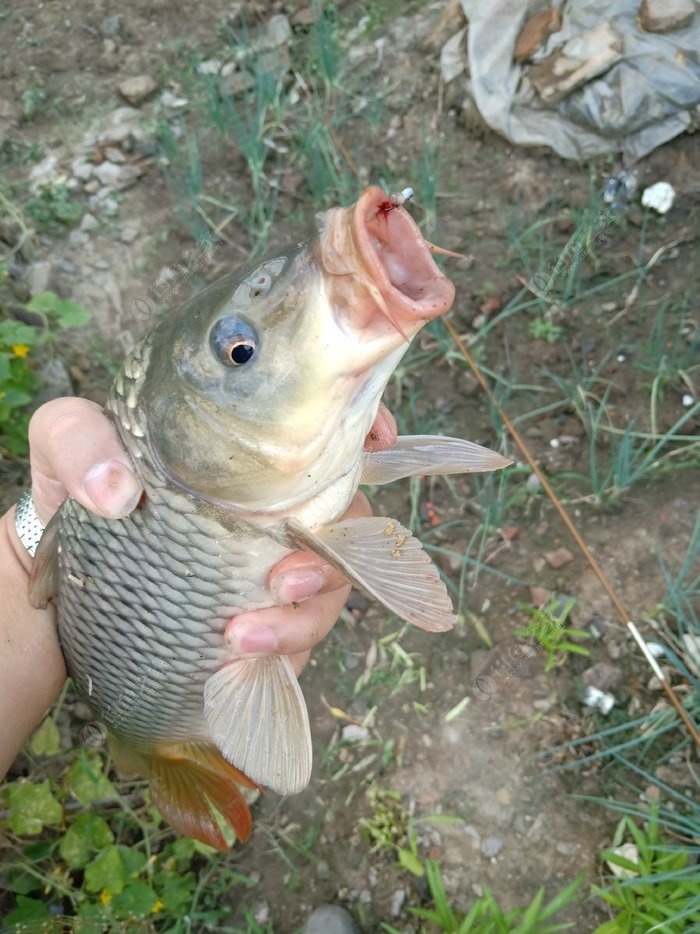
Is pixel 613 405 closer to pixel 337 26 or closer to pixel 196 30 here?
pixel 337 26

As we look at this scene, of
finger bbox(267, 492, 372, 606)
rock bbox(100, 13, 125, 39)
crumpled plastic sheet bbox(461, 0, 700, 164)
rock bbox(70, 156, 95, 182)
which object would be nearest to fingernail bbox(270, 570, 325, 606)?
finger bbox(267, 492, 372, 606)

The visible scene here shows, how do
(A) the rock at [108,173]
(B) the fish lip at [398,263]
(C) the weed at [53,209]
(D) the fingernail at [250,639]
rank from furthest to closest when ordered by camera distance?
(A) the rock at [108,173]
(C) the weed at [53,209]
(D) the fingernail at [250,639]
(B) the fish lip at [398,263]

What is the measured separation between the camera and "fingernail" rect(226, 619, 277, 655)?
4.16 feet

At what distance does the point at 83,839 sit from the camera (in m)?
1.87

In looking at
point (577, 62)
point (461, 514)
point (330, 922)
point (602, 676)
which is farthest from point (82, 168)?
point (330, 922)

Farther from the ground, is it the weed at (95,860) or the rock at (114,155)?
the rock at (114,155)

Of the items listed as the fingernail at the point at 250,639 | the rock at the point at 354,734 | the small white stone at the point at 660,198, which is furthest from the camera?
the small white stone at the point at 660,198

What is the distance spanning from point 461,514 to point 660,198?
1.23 metres

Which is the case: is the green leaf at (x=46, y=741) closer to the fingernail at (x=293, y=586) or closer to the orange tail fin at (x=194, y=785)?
the orange tail fin at (x=194, y=785)

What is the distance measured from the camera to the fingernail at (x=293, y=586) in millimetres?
1236

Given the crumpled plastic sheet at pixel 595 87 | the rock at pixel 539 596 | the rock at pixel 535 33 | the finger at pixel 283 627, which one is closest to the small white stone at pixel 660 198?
the crumpled plastic sheet at pixel 595 87

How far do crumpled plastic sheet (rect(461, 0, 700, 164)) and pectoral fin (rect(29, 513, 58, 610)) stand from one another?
212cm

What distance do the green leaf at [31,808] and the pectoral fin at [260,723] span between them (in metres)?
0.78

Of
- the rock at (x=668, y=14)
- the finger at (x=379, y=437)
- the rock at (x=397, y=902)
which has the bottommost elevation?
the rock at (x=397, y=902)
